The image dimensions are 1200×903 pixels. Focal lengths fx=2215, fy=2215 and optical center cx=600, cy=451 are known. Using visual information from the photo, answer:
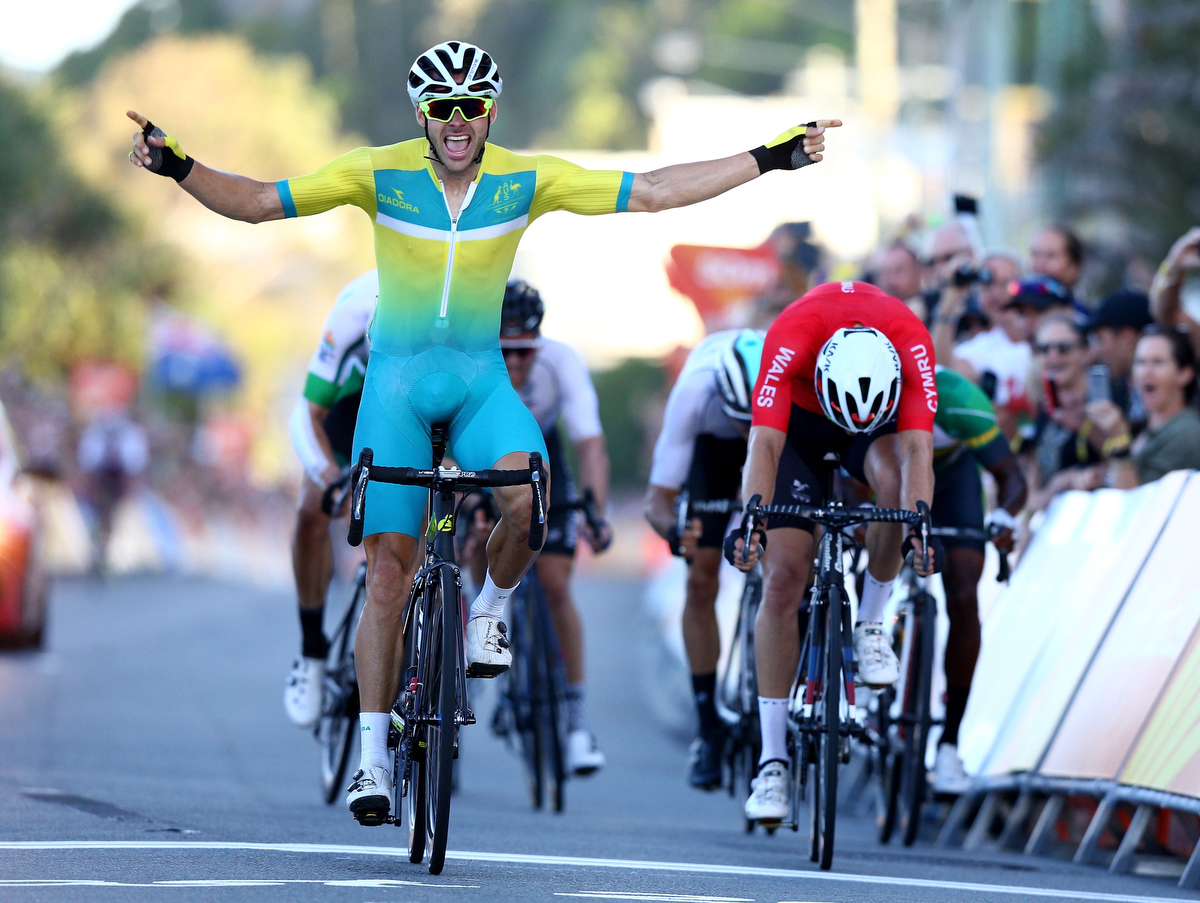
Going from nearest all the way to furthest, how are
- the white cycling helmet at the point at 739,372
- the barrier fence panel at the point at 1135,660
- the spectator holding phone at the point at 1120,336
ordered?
the barrier fence panel at the point at 1135,660
the white cycling helmet at the point at 739,372
the spectator holding phone at the point at 1120,336

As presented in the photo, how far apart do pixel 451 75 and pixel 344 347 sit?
243cm

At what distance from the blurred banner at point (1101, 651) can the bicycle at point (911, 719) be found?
1.44 ft

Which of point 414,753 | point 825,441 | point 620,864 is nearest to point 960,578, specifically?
point 825,441

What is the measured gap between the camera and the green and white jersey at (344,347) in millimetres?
8945

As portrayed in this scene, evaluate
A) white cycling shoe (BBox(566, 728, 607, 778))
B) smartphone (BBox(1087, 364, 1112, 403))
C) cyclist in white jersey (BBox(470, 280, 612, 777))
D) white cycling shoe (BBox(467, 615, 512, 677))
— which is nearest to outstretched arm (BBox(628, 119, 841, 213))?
white cycling shoe (BBox(467, 615, 512, 677))

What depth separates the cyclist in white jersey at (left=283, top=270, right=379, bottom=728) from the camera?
9.00 metres

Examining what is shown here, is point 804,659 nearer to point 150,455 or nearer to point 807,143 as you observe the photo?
point 807,143

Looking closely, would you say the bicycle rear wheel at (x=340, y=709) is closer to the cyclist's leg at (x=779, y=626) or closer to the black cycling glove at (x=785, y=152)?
the cyclist's leg at (x=779, y=626)

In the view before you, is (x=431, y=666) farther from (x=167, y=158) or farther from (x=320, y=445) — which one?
(x=320, y=445)

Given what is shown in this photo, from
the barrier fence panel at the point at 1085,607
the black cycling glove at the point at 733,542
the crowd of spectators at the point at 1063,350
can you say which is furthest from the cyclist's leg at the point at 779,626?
the crowd of spectators at the point at 1063,350

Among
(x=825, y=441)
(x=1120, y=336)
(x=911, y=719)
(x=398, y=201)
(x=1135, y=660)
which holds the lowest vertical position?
(x=911, y=719)

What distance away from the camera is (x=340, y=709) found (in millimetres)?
9328

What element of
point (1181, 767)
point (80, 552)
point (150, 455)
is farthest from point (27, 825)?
point (150, 455)

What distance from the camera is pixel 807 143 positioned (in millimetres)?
7000
